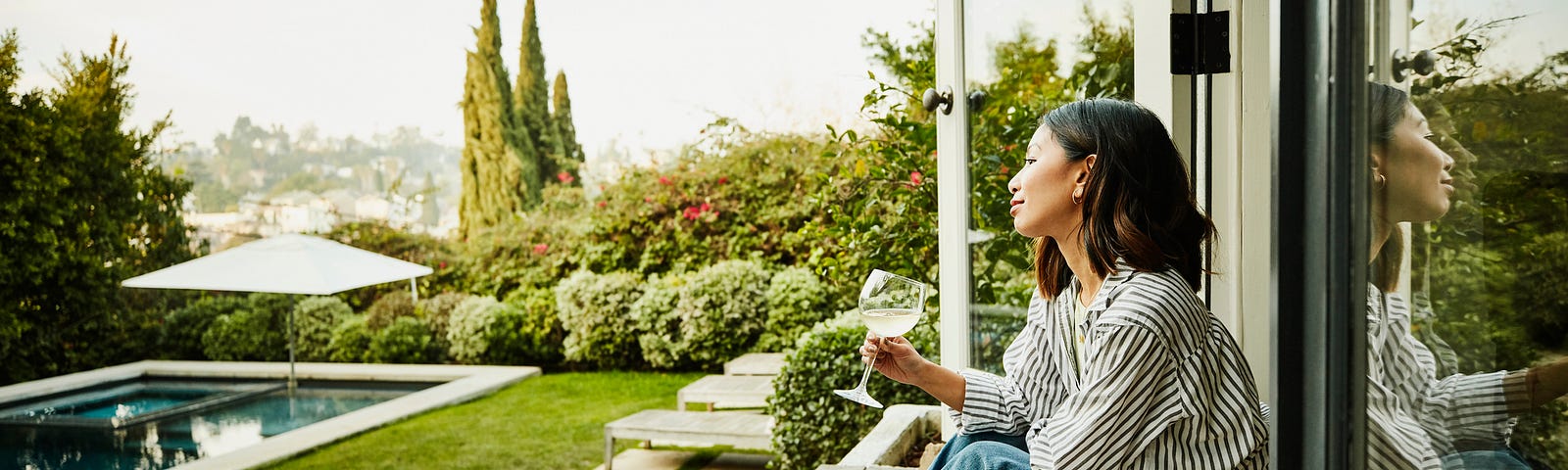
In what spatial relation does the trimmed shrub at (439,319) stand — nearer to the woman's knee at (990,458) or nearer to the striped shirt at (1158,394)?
the woman's knee at (990,458)

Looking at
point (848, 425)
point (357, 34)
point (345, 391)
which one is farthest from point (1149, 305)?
point (357, 34)

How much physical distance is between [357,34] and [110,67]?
317 centimetres

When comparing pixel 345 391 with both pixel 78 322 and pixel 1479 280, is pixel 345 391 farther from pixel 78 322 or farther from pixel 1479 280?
pixel 1479 280

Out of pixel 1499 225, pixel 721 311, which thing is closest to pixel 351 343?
pixel 721 311

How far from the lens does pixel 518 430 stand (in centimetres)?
605

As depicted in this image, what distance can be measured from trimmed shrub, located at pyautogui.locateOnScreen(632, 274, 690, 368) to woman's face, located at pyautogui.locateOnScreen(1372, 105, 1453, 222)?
22.6 feet

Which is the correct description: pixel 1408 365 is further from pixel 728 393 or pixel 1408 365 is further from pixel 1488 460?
pixel 728 393

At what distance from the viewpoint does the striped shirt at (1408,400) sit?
0.84 metres

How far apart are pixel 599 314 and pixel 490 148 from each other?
346 cm

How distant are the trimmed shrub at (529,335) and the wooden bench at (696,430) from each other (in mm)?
3400

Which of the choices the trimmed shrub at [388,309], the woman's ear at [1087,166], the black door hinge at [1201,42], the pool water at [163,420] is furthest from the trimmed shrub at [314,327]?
the woman's ear at [1087,166]

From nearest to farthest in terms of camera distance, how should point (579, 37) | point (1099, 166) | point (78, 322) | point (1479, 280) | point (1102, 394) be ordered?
point (1479, 280), point (1102, 394), point (1099, 166), point (78, 322), point (579, 37)

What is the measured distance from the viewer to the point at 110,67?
8.49 m

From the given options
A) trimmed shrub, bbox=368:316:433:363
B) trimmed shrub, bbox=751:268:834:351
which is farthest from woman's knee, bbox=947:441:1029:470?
trimmed shrub, bbox=368:316:433:363
